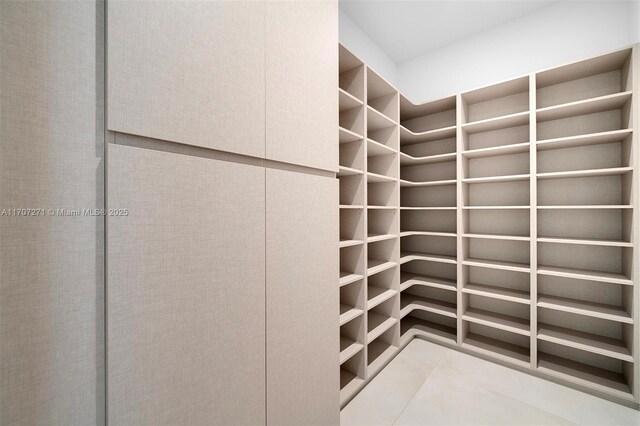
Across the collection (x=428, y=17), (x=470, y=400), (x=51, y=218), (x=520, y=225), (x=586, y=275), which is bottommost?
(x=470, y=400)

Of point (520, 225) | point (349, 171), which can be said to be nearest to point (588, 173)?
point (520, 225)

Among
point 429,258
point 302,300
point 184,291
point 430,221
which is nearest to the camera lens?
point 184,291

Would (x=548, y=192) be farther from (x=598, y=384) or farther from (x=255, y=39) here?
(x=255, y=39)

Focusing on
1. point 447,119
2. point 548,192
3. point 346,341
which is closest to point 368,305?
point 346,341

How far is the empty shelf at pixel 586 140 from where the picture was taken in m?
1.63

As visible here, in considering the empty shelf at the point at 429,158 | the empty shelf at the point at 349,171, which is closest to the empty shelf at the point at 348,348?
the empty shelf at the point at 349,171

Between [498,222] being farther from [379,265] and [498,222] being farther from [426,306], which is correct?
[379,265]

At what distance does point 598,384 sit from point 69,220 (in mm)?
3024

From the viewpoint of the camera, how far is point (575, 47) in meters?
2.00

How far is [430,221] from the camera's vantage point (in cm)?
271

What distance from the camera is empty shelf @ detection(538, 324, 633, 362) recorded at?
1.64 meters

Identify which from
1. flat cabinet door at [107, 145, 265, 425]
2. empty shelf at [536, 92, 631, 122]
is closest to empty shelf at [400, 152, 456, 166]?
empty shelf at [536, 92, 631, 122]

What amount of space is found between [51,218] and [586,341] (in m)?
3.00

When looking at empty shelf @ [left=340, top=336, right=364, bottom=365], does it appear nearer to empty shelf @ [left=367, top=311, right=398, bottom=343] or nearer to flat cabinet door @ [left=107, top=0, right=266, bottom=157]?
empty shelf @ [left=367, top=311, right=398, bottom=343]
